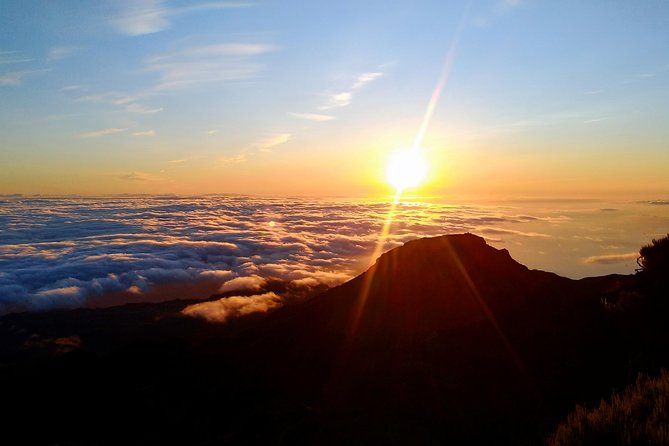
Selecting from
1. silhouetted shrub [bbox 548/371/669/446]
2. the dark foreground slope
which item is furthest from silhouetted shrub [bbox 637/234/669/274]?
silhouetted shrub [bbox 548/371/669/446]

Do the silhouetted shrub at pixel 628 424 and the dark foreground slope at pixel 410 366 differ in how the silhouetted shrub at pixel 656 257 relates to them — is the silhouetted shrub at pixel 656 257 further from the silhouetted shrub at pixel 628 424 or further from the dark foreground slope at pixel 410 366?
the silhouetted shrub at pixel 628 424

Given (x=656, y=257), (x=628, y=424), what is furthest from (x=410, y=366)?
(x=628, y=424)

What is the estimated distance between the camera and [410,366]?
20969 mm

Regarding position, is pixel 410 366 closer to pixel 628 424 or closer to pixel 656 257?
pixel 656 257

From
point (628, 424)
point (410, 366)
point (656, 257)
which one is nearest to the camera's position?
point (628, 424)

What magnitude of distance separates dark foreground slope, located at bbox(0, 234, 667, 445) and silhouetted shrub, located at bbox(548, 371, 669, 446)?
6.73 meters

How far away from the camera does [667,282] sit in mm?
16078

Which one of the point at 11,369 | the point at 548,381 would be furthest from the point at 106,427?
the point at 11,369

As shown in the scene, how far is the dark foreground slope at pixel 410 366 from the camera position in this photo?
16.2 m

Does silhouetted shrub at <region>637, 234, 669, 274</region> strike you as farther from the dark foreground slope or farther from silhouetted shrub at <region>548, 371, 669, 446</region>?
silhouetted shrub at <region>548, 371, 669, 446</region>

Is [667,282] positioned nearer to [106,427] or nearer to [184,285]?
[106,427]

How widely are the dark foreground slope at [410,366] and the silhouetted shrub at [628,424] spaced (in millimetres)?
6734

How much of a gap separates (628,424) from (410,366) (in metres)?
15.1

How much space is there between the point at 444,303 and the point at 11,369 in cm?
9083
